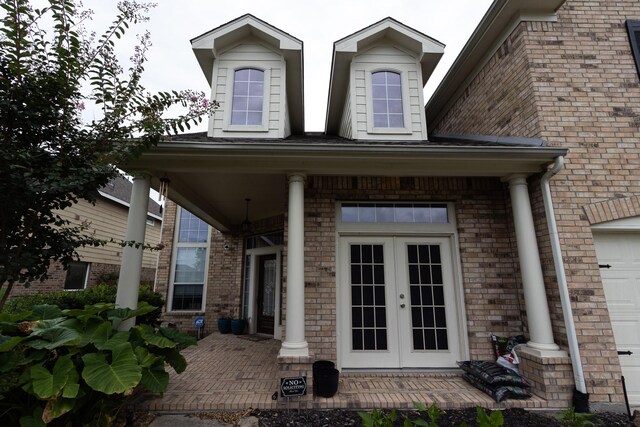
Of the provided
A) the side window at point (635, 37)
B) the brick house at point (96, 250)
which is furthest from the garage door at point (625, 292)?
the brick house at point (96, 250)

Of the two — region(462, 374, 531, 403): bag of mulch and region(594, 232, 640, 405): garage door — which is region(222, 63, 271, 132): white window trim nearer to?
region(462, 374, 531, 403): bag of mulch

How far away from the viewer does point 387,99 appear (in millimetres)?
5449

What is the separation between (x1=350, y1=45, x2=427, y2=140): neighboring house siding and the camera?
5.25 metres

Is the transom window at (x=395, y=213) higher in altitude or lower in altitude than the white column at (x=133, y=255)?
higher

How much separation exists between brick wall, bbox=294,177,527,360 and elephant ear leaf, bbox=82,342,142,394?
2.17 meters

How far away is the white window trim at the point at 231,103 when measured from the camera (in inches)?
200

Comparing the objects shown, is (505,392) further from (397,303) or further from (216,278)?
(216,278)

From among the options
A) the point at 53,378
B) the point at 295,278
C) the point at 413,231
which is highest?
the point at 413,231

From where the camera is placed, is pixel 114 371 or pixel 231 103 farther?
pixel 231 103

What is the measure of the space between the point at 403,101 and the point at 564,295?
12.2ft

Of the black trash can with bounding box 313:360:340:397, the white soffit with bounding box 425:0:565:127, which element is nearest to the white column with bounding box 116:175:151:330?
the black trash can with bounding box 313:360:340:397

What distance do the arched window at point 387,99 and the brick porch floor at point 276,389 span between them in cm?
396

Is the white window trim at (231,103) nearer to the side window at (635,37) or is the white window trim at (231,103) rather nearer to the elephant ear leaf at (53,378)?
the elephant ear leaf at (53,378)

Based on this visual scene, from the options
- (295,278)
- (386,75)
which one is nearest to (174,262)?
(295,278)
